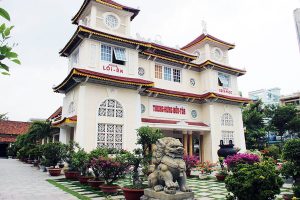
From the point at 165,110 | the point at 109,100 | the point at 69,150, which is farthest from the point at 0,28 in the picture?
the point at 165,110

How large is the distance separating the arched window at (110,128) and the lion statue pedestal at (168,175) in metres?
7.54

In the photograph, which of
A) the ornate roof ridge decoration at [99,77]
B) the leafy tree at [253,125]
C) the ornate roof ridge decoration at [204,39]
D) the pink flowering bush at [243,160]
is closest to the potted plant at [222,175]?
the pink flowering bush at [243,160]

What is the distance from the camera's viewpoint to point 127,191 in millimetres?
6539

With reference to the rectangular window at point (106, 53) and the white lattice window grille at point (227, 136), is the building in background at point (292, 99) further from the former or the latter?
the rectangular window at point (106, 53)

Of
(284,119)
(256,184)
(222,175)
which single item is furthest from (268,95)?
(256,184)

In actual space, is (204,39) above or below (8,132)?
above

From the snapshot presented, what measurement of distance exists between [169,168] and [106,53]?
10.4 m

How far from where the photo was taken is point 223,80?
20.2m

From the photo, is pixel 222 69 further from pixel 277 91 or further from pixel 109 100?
pixel 277 91

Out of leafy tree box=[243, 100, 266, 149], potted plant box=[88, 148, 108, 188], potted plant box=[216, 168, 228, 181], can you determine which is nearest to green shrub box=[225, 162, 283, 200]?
potted plant box=[88, 148, 108, 188]

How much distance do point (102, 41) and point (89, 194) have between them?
9.32 m

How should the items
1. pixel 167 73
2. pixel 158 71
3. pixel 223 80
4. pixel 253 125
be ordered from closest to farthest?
1. pixel 158 71
2. pixel 167 73
3. pixel 223 80
4. pixel 253 125

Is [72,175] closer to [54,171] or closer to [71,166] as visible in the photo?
[71,166]

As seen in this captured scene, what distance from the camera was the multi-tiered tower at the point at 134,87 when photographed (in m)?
13.5
